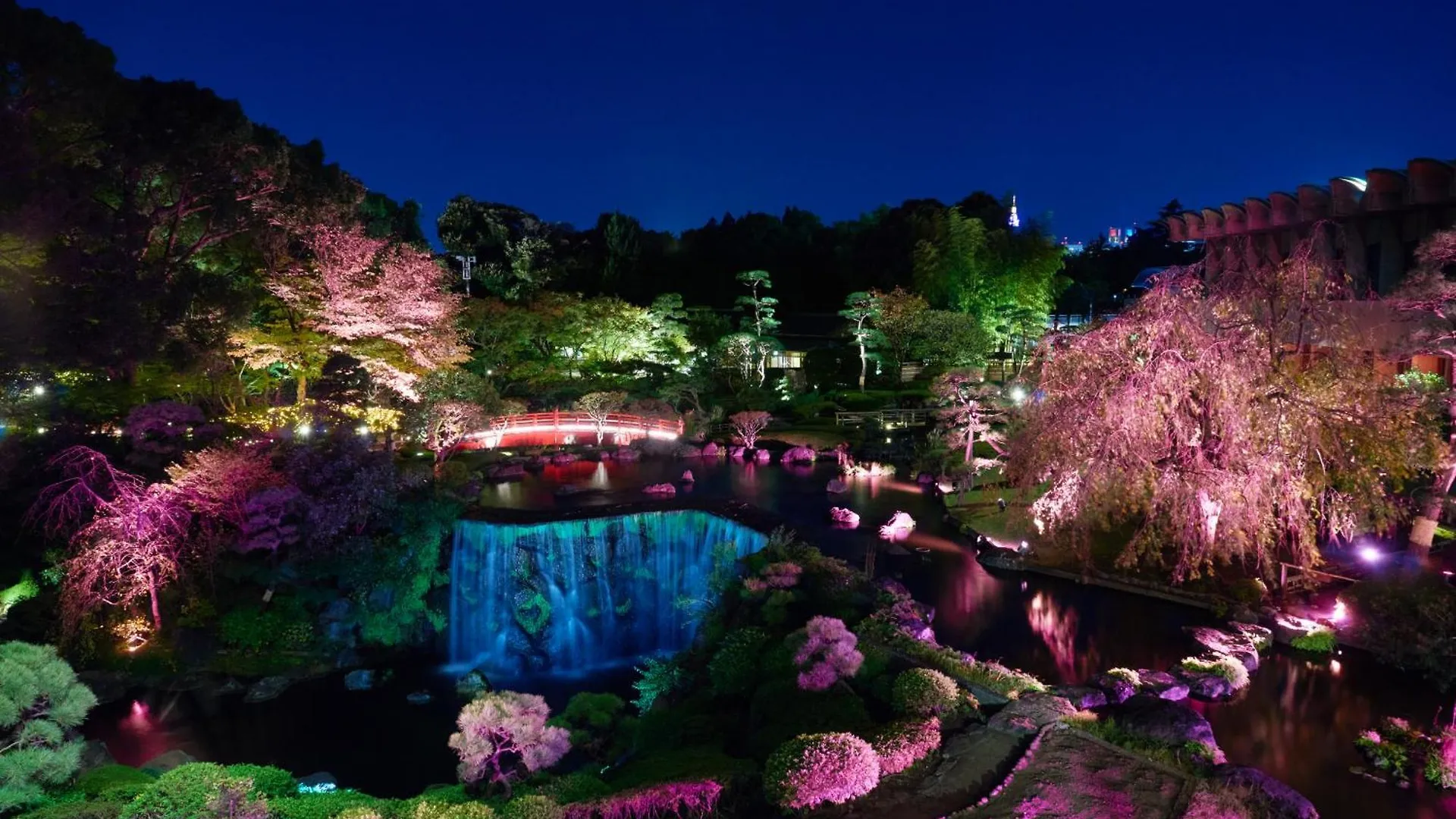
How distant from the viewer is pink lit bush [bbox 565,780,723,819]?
709 centimetres

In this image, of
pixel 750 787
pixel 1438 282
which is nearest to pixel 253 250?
pixel 750 787

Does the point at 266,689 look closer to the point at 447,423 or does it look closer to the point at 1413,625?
the point at 447,423

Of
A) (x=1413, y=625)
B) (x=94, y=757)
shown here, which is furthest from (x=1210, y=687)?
(x=94, y=757)

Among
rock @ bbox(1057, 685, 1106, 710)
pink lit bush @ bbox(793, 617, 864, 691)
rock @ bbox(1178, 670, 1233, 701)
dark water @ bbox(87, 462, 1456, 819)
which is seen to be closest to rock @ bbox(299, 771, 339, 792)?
dark water @ bbox(87, 462, 1456, 819)

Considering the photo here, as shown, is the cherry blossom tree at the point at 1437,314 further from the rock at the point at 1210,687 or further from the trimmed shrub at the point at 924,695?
the trimmed shrub at the point at 924,695

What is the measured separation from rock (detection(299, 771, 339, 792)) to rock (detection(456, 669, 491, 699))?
Result: 9.15ft

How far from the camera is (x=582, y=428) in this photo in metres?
27.1

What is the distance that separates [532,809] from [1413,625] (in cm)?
1099

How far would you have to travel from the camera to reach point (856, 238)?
4953 centimetres

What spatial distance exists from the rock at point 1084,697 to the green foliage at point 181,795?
28.0ft

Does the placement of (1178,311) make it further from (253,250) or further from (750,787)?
(253,250)

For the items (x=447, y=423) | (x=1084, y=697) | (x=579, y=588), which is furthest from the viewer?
(x=447, y=423)

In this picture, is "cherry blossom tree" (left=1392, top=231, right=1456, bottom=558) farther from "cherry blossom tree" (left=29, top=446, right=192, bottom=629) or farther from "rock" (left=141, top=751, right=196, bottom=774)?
"cherry blossom tree" (left=29, top=446, right=192, bottom=629)

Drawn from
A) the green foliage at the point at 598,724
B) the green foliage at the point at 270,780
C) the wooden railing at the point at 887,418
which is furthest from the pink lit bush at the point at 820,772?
the wooden railing at the point at 887,418
